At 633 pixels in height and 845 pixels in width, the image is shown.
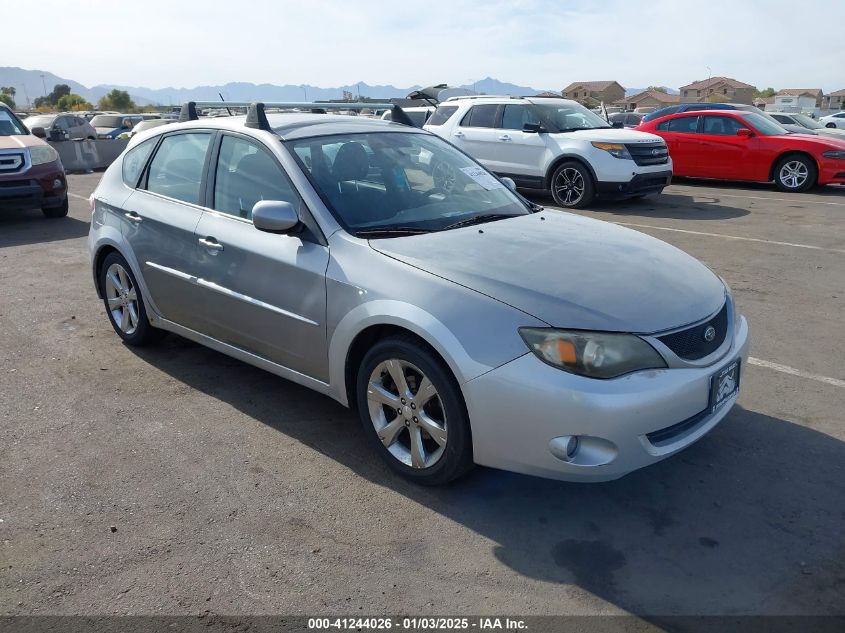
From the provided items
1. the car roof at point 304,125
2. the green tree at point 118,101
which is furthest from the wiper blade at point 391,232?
Result: the green tree at point 118,101

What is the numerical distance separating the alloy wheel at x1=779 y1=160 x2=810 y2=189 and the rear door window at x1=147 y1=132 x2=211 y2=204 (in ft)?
40.9

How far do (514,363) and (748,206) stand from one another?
10.7 meters

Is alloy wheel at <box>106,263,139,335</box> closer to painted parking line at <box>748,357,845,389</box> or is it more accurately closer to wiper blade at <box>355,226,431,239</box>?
wiper blade at <box>355,226,431,239</box>

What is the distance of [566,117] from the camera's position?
40.4ft

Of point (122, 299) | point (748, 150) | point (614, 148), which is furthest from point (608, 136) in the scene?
point (122, 299)

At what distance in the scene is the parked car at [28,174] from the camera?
1065cm

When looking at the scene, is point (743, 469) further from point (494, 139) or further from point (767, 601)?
point (494, 139)

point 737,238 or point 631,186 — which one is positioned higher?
point 631,186

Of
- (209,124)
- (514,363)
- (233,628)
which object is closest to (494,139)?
(209,124)

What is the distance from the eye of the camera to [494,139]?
12.5 m

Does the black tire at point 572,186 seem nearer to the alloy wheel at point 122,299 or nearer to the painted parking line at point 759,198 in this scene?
the painted parking line at point 759,198

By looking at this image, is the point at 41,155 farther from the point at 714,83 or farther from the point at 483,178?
the point at 714,83

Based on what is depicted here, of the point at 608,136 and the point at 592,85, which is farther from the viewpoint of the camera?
the point at 592,85

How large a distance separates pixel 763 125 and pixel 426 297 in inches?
519
